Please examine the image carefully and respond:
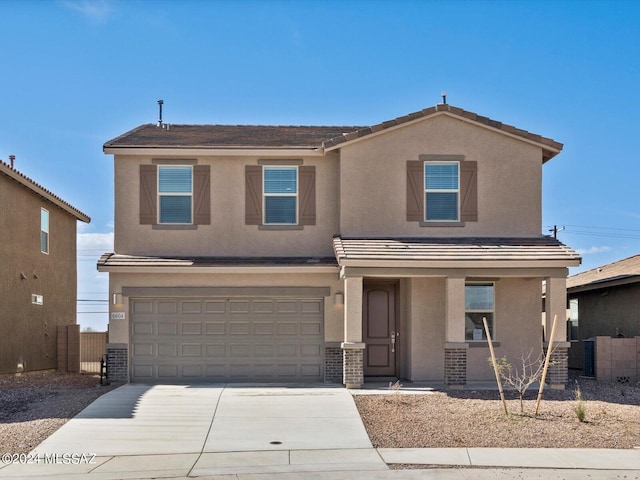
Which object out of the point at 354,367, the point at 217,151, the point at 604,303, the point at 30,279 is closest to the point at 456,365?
the point at 354,367

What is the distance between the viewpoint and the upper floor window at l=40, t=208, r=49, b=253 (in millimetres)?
23391

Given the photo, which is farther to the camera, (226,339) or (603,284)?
(603,284)

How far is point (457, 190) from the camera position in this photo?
733 inches

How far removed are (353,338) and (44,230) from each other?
11.6 metres

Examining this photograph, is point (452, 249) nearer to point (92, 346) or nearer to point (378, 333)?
point (378, 333)

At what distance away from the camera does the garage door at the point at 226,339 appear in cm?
1847

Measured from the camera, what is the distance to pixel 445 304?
17781 mm

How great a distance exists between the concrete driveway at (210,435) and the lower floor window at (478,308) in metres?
3.72

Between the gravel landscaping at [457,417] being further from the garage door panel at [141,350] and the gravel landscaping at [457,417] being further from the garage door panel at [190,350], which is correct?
the garage door panel at [190,350]

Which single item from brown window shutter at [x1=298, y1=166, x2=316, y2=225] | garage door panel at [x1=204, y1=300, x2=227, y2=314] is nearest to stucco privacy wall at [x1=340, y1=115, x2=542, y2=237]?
brown window shutter at [x1=298, y1=166, x2=316, y2=225]

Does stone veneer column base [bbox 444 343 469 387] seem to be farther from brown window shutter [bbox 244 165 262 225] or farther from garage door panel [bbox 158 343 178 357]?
garage door panel [bbox 158 343 178 357]

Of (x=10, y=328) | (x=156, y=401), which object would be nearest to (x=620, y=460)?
(x=156, y=401)

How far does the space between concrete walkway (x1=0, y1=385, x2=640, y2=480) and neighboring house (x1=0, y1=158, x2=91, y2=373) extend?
293 inches

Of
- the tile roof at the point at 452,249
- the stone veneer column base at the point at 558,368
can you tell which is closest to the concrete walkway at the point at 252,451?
the tile roof at the point at 452,249
